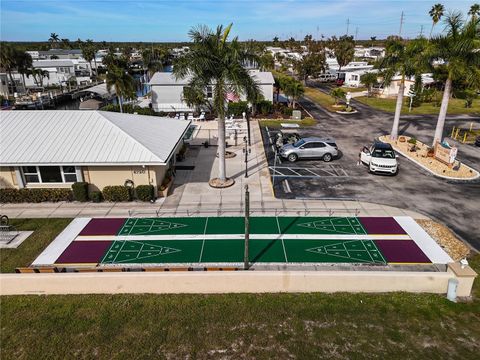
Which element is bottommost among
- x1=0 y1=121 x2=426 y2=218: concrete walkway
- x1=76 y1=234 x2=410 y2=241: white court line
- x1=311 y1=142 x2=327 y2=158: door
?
x1=76 y1=234 x2=410 y2=241: white court line

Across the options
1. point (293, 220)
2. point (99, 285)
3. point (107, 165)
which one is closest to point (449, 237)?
point (293, 220)

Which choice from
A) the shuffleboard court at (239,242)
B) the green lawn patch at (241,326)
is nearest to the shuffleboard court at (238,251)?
the shuffleboard court at (239,242)

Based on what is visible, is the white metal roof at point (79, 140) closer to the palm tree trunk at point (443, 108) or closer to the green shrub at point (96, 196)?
the green shrub at point (96, 196)

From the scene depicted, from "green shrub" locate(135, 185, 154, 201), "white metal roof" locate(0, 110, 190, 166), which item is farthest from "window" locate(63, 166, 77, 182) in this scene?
"green shrub" locate(135, 185, 154, 201)

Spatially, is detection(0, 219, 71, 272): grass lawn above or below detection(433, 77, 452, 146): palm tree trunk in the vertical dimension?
below

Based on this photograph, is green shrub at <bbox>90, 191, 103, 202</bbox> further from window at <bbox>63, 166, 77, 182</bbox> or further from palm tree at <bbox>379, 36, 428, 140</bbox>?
palm tree at <bbox>379, 36, 428, 140</bbox>

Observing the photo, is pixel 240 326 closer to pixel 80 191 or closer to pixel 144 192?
pixel 144 192
